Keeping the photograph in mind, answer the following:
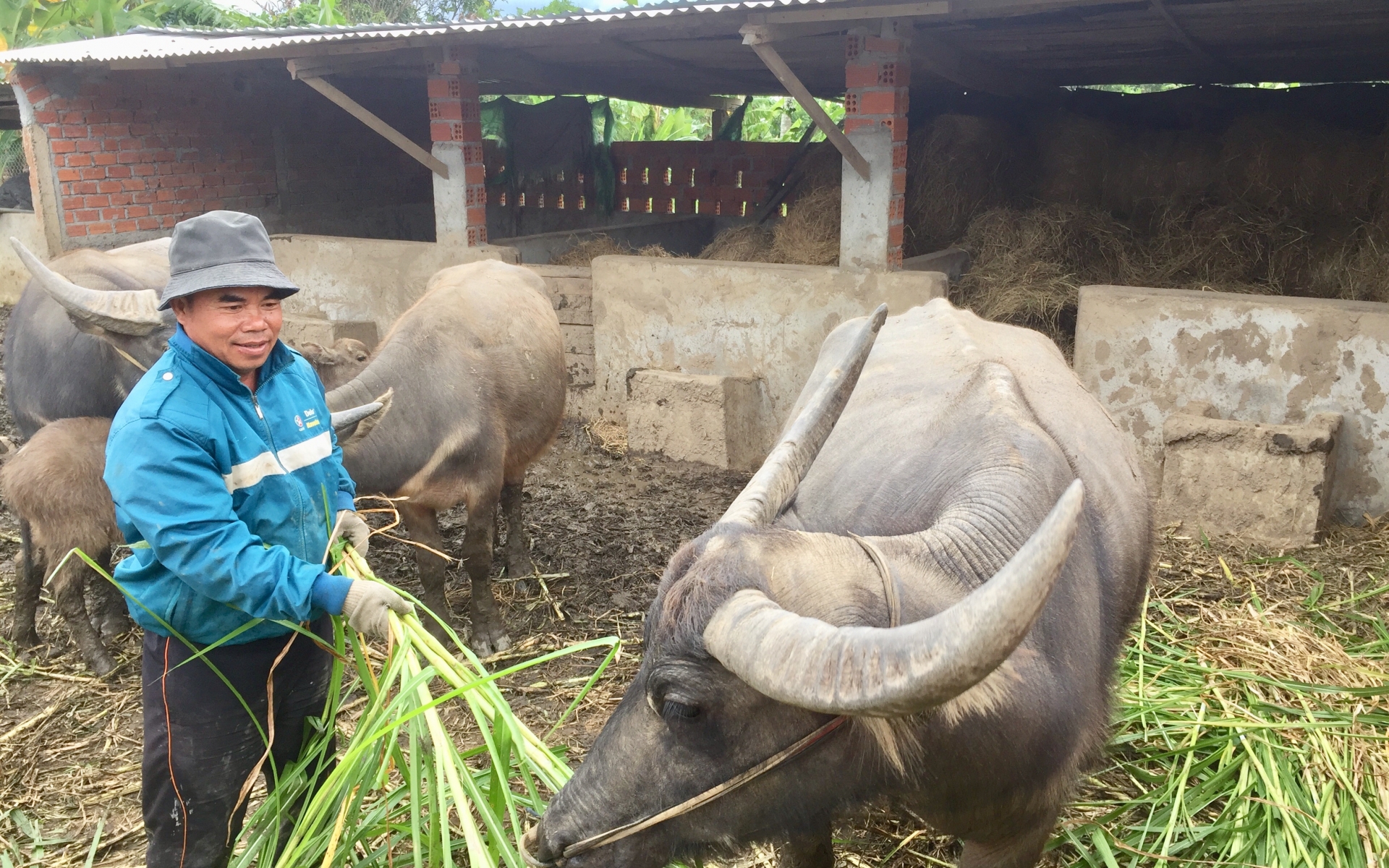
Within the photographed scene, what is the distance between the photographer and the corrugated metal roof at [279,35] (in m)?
5.95

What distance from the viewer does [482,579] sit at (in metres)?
4.62

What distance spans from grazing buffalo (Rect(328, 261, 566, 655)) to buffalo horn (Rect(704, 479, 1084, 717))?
2.82 metres

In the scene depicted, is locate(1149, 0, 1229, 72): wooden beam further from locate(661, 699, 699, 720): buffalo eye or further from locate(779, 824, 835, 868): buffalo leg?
locate(661, 699, 699, 720): buffalo eye

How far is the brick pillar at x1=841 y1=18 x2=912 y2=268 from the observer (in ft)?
20.1

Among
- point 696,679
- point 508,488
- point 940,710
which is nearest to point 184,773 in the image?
point 696,679

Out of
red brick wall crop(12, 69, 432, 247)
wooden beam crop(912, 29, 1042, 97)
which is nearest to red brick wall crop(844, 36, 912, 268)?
wooden beam crop(912, 29, 1042, 97)

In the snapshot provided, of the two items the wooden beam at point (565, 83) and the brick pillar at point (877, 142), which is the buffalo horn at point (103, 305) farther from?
the wooden beam at point (565, 83)

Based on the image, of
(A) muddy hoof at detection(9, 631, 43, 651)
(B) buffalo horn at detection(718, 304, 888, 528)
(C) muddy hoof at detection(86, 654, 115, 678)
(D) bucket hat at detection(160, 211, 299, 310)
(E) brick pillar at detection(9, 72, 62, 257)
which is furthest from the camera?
(E) brick pillar at detection(9, 72, 62, 257)

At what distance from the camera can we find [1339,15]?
6148 millimetres

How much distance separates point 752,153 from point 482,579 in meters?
8.13

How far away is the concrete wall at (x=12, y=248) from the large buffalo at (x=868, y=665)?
36.1ft

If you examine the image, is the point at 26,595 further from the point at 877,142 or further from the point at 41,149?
the point at 41,149

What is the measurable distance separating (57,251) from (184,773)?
26.3 feet

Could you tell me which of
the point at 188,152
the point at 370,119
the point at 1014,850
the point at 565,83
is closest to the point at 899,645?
the point at 1014,850
